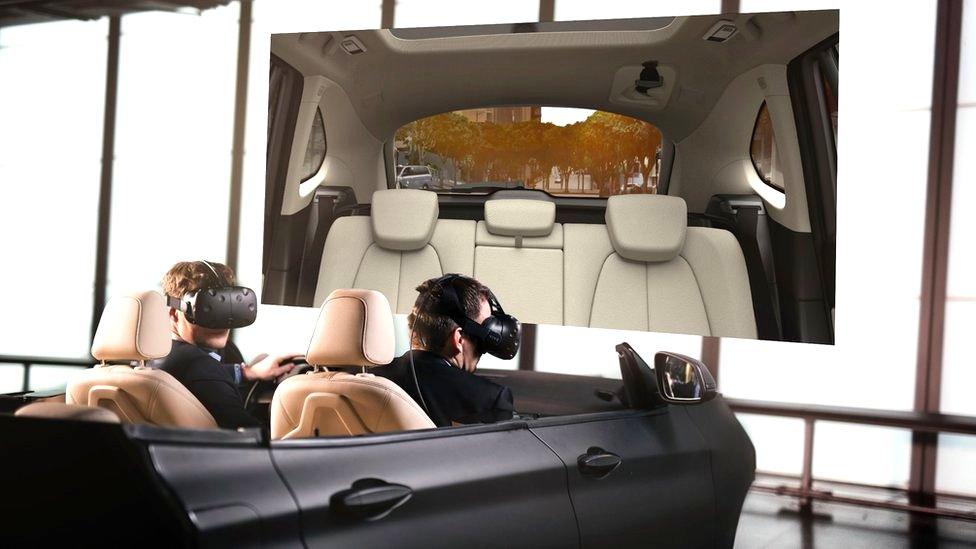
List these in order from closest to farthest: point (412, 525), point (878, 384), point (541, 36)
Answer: point (412, 525)
point (541, 36)
point (878, 384)

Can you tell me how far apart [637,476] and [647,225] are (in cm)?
191

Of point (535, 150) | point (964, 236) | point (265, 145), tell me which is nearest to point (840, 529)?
Answer: point (964, 236)

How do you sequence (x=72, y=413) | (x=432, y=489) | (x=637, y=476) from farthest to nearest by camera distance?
(x=637, y=476) → (x=432, y=489) → (x=72, y=413)

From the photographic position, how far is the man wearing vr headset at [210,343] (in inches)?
84.7

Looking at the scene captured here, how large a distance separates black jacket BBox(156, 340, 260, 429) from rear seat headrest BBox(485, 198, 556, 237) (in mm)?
1911

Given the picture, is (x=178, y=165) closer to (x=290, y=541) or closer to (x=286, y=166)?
(x=286, y=166)

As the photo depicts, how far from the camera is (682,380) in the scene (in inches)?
82.6

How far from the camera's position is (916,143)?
405 cm

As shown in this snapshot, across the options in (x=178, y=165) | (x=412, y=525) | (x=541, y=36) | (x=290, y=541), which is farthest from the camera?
(x=178, y=165)

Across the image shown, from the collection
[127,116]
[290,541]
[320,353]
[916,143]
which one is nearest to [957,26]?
[916,143]

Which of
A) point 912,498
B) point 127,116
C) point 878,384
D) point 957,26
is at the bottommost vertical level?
point 912,498

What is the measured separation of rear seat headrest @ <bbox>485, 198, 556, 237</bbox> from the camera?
3.93 meters

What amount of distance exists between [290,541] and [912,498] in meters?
3.63

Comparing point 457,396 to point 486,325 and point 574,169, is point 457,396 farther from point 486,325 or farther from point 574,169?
point 574,169
